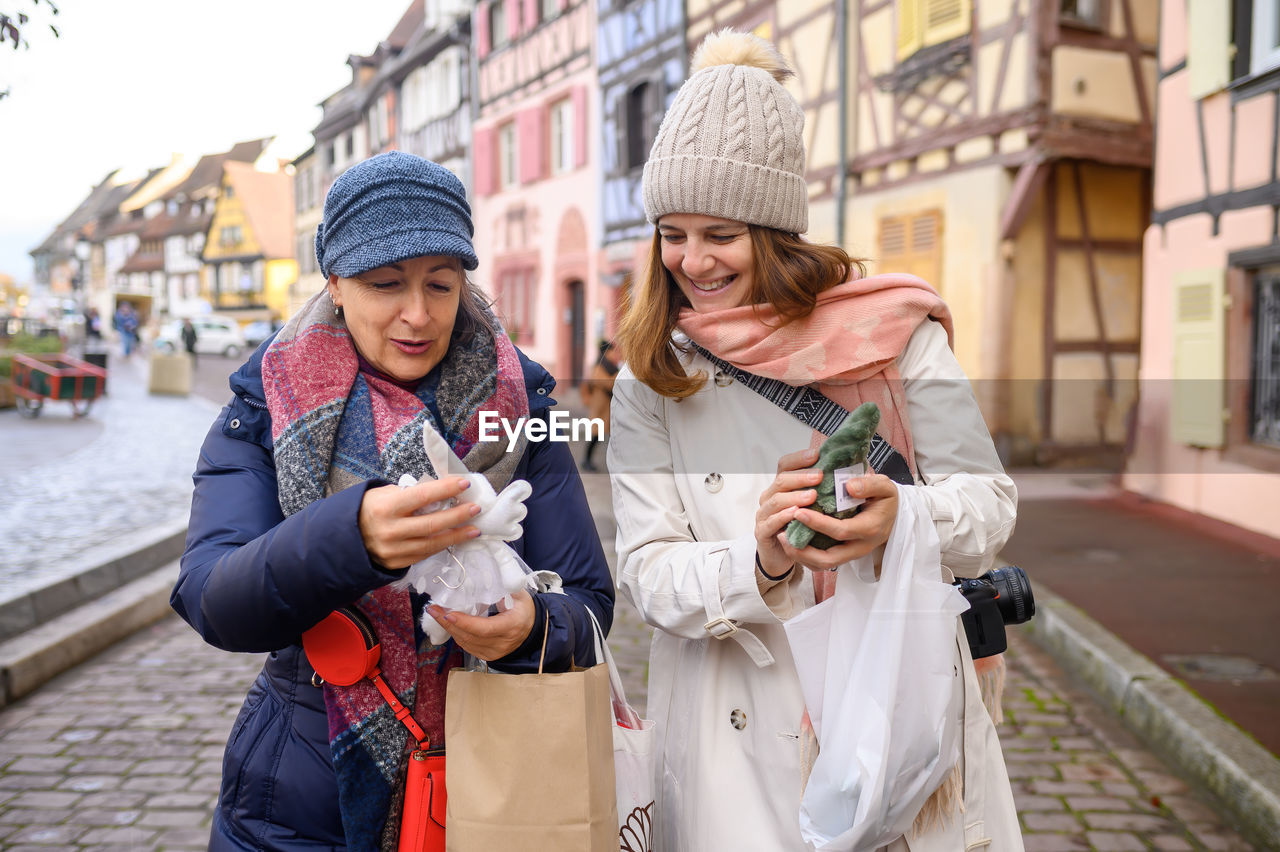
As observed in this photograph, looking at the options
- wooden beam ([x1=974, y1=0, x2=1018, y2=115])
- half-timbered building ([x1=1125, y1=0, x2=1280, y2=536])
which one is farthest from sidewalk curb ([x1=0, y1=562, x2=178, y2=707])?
Result: wooden beam ([x1=974, y1=0, x2=1018, y2=115])

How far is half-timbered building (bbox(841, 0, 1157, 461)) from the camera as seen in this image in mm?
11164

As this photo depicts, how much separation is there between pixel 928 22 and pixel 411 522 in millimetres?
12357

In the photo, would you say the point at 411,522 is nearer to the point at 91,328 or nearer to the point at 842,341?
the point at 842,341

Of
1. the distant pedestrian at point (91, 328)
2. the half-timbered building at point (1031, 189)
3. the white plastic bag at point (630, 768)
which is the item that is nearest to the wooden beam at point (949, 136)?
the half-timbered building at point (1031, 189)

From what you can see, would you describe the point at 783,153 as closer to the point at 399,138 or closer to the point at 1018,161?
the point at 1018,161

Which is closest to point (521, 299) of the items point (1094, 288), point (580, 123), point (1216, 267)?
point (580, 123)

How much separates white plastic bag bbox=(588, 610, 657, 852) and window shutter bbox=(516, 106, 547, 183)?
2269 cm

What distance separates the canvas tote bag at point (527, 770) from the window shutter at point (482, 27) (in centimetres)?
2581

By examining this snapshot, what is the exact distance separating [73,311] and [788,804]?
67.1 meters

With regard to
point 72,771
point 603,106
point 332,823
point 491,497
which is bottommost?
point 72,771

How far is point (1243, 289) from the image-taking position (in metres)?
8.79

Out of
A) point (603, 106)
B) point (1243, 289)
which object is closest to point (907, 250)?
point (1243, 289)

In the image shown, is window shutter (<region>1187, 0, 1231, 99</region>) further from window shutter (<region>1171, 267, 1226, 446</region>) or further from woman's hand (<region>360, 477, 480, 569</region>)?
woman's hand (<region>360, 477, 480, 569</region>)

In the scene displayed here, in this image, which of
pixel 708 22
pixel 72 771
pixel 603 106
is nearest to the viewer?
pixel 72 771
